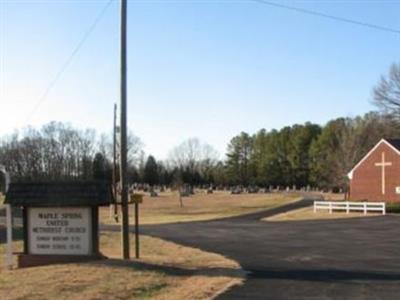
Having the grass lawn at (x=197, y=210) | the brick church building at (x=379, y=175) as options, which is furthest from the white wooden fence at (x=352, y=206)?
the brick church building at (x=379, y=175)

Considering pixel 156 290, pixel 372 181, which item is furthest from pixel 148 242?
pixel 372 181

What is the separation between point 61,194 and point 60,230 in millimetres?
987

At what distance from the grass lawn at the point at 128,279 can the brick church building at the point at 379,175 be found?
44.2 m

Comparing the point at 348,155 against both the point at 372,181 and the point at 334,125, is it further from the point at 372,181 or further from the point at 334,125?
the point at 334,125

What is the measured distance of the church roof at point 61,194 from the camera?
19.6 meters

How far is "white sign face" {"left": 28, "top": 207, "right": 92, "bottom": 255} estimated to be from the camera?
19734 millimetres

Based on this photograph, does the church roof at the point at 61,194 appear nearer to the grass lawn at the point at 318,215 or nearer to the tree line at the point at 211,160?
the grass lawn at the point at 318,215

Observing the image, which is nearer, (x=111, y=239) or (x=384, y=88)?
(x=111, y=239)

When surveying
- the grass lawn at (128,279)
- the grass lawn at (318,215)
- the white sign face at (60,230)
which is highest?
the white sign face at (60,230)

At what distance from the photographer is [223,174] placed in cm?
16875

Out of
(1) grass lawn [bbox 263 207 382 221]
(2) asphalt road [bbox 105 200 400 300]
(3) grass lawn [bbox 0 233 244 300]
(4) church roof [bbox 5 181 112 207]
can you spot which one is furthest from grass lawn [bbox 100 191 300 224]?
(3) grass lawn [bbox 0 233 244 300]

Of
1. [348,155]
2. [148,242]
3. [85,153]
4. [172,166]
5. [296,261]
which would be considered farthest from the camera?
[172,166]

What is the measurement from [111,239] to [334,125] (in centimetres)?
11870

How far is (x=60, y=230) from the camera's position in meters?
19.9
